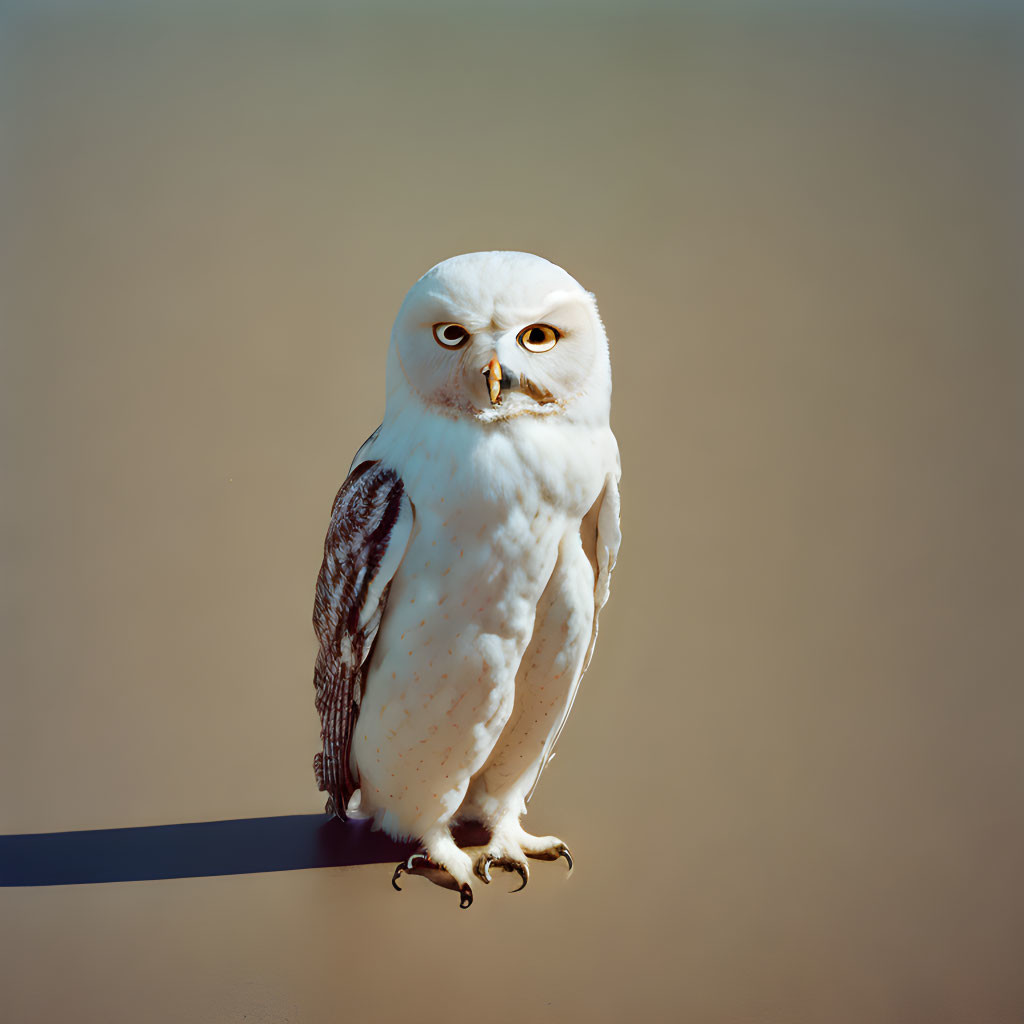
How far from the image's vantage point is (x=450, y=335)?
3.99 ft

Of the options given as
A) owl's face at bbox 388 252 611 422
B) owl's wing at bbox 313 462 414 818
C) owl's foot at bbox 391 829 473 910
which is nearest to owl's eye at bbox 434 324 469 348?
owl's face at bbox 388 252 611 422

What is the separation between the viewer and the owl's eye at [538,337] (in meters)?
1.21

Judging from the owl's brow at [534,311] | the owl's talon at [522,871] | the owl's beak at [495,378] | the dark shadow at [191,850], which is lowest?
the dark shadow at [191,850]


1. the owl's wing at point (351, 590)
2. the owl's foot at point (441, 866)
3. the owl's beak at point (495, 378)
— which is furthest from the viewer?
the owl's foot at point (441, 866)

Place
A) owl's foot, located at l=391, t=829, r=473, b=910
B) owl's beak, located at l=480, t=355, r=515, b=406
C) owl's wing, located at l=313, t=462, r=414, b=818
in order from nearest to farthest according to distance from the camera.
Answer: owl's beak, located at l=480, t=355, r=515, b=406, owl's wing, located at l=313, t=462, r=414, b=818, owl's foot, located at l=391, t=829, r=473, b=910

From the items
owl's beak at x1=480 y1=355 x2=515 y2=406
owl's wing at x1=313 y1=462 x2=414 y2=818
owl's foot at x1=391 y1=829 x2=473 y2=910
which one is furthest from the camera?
owl's foot at x1=391 y1=829 x2=473 y2=910

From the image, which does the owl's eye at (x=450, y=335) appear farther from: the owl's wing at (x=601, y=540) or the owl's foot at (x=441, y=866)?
the owl's foot at (x=441, y=866)

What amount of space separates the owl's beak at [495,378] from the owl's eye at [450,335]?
0.20ft

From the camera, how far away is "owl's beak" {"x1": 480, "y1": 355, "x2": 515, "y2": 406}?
1.15m

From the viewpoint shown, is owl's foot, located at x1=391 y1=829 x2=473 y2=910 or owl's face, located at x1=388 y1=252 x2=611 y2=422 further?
owl's foot, located at x1=391 y1=829 x2=473 y2=910

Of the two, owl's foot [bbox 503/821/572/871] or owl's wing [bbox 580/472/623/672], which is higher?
owl's wing [bbox 580/472/623/672]

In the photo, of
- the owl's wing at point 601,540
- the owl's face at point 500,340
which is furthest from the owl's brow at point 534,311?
the owl's wing at point 601,540

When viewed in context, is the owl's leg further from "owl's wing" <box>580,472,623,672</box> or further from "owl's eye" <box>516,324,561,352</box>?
"owl's eye" <box>516,324,561,352</box>

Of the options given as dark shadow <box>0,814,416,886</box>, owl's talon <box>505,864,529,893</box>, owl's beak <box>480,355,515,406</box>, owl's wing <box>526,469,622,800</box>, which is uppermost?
owl's beak <box>480,355,515,406</box>
